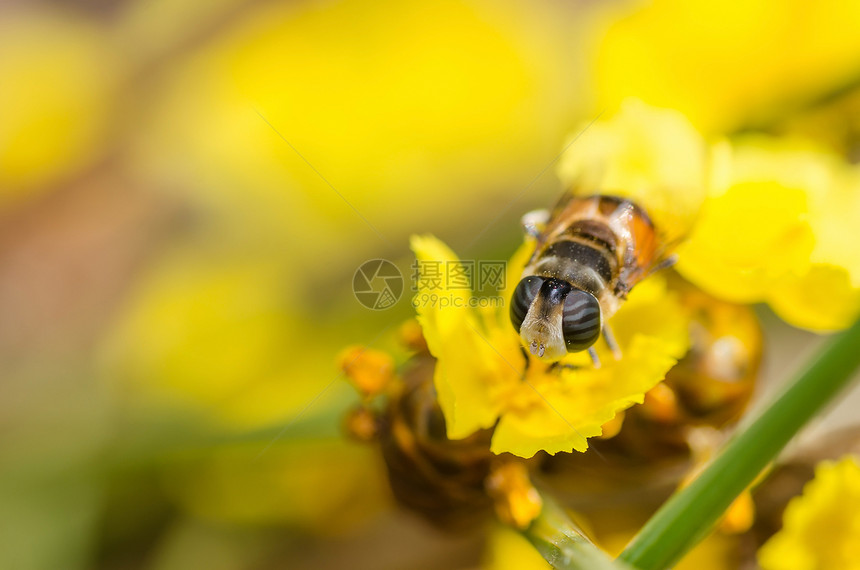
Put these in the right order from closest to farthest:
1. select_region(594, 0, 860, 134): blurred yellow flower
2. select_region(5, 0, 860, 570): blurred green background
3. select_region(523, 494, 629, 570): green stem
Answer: select_region(523, 494, 629, 570): green stem, select_region(5, 0, 860, 570): blurred green background, select_region(594, 0, 860, 134): blurred yellow flower

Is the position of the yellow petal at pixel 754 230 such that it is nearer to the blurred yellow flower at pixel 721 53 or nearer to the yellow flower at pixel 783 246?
the yellow flower at pixel 783 246

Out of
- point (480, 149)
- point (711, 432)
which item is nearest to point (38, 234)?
point (480, 149)

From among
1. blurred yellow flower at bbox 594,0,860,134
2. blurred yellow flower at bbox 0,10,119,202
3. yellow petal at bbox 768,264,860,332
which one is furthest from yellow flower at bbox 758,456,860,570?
blurred yellow flower at bbox 0,10,119,202

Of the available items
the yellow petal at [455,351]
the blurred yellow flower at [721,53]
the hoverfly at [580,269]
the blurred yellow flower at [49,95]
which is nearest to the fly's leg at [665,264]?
the hoverfly at [580,269]

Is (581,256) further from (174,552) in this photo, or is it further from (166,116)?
(166,116)

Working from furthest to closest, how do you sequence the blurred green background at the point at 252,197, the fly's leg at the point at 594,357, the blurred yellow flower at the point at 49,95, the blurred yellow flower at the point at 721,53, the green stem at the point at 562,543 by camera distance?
the blurred yellow flower at the point at 49,95 < the blurred yellow flower at the point at 721,53 < the blurred green background at the point at 252,197 < the fly's leg at the point at 594,357 < the green stem at the point at 562,543

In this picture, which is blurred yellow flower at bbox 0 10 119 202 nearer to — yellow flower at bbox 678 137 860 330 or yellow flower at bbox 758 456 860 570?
yellow flower at bbox 678 137 860 330
